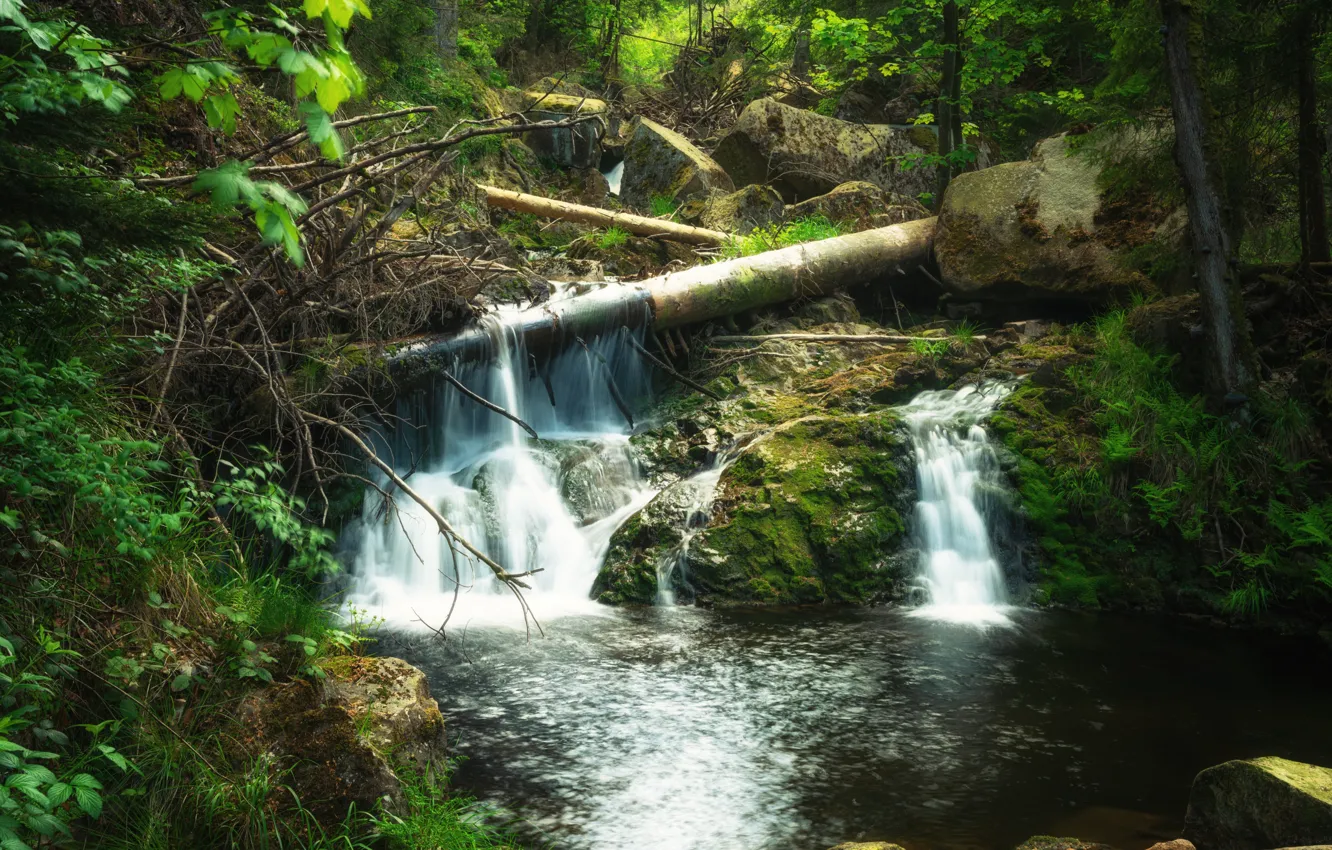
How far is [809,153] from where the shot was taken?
613 inches

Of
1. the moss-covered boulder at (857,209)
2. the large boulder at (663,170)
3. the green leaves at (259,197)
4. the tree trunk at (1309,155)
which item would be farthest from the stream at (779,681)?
the large boulder at (663,170)

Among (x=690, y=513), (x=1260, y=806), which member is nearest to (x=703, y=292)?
(x=690, y=513)

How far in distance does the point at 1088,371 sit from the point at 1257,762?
5.80m

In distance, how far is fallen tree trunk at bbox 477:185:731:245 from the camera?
13.3 metres

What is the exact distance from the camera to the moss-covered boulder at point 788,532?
8.11 m

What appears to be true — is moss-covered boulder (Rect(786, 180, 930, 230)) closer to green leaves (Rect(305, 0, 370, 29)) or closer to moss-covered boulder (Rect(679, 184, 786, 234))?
moss-covered boulder (Rect(679, 184, 786, 234))

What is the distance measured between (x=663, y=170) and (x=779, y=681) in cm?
1168

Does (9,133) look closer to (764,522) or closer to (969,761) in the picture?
(969,761)

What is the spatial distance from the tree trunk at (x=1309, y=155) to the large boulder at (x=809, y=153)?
25.7 feet

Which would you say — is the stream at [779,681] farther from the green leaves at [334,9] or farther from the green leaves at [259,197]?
the green leaves at [334,9]

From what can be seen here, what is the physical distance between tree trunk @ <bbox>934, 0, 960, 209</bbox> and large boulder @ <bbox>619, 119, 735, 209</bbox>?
13.0 feet

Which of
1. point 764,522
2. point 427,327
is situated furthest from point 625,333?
point 764,522

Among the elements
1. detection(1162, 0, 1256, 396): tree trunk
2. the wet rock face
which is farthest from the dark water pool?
detection(1162, 0, 1256, 396): tree trunk

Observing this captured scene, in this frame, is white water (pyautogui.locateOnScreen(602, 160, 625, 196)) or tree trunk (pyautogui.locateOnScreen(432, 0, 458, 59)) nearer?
tree trunk (pyautogui.locateOnScreen(432, 0, 458, 59))
